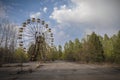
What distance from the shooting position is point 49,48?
41.2 m

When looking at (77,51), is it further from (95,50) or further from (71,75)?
(71,75)

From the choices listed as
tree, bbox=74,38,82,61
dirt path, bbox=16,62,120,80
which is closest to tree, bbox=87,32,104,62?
tree, bbox=74,38,82,61

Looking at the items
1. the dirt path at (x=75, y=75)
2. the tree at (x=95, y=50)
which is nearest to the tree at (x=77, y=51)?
the tree at (x=95, y=50)

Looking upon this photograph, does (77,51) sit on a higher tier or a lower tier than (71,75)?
higher

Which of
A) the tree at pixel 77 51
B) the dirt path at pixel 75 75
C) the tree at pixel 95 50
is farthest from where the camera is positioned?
the tree at pixel 77 51

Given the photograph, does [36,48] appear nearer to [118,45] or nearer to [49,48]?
[49,48]

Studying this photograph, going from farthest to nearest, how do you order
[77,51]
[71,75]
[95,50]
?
1. [77,51]
2. [95,50]
3. [71,75]

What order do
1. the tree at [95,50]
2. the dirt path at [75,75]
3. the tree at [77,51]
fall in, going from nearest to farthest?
the dirt path at [75,75], the tree at [95,50], the tree at [77,51]

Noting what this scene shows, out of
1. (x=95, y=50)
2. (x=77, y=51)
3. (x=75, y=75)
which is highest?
(x=77, y=51)

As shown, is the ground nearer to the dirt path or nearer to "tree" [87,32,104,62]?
the dirt path

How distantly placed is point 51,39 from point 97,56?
54.5ft

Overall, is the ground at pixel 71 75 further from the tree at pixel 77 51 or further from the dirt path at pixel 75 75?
the tree at pixel 77 51

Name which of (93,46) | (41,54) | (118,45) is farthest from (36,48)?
(118,45)

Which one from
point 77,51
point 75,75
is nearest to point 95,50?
Answer: point 77,51
